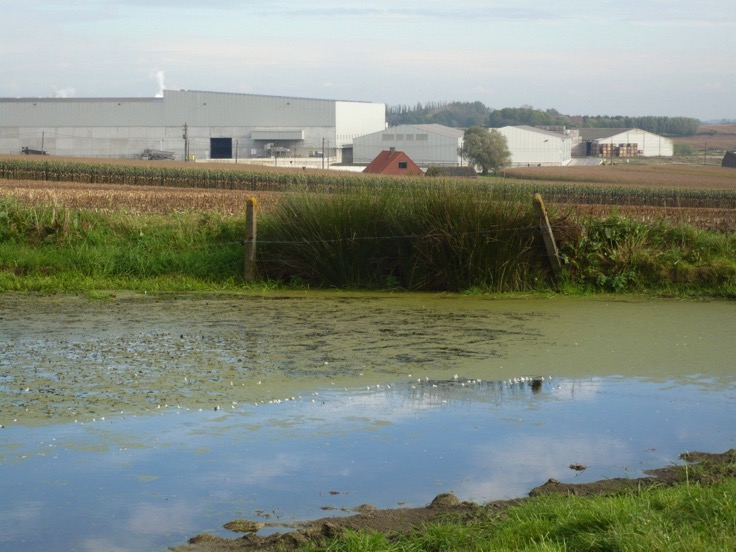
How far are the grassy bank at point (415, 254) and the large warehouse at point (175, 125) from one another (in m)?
67.2

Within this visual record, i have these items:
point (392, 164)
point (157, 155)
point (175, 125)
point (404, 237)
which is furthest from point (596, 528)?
point (175, 125)

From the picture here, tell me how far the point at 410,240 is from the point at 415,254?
236 mm

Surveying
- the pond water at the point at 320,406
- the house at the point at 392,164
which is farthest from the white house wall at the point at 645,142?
the pond water at the point at 320,406

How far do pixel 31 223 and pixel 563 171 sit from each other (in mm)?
48912

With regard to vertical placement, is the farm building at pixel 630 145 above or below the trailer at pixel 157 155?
above

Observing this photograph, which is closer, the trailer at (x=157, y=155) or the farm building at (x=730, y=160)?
the farm building at (x=730, y=160)

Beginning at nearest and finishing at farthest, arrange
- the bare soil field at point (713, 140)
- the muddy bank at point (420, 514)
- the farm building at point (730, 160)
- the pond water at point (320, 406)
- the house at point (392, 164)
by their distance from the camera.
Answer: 1. the muddy bank at point (420, 514)
2. the pond water at point (320, 406)
3. the house at point (392, 164)
4. the farm building at point (730, 160)
5. the bare soil field at point (713, 140)

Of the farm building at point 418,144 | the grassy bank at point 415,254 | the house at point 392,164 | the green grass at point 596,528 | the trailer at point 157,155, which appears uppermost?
the farm building at point 418,144

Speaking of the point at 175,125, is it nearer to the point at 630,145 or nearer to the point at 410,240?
the point at 630,145

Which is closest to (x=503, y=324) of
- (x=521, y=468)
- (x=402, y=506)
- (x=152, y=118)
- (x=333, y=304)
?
(x=333, y=304)

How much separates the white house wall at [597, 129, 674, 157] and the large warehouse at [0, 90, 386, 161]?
129 feet

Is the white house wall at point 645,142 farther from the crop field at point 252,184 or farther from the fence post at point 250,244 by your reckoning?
the fence post at point 250,244

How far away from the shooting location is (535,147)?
92.4m

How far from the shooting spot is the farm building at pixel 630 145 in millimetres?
110062
